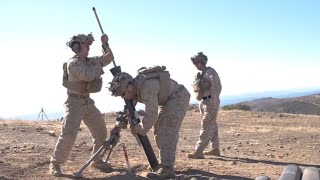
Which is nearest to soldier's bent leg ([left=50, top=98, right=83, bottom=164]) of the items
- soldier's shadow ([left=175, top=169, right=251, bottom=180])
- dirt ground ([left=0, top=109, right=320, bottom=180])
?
dirt ground ([left=0, top=109, right=320, bottom=180])

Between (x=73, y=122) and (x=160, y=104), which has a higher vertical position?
(x=160, y=104)

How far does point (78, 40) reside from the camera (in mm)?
7688

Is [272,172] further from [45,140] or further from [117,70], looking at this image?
[45,140]

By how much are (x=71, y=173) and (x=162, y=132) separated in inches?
61.8

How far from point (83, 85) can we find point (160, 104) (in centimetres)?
120

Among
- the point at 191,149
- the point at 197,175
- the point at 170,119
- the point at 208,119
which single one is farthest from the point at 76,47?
the point at 191,149

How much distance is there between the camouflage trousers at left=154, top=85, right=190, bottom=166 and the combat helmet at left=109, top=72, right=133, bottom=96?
2.74ft

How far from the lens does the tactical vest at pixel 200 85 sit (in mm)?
10016

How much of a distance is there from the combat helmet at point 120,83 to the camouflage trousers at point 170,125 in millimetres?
835

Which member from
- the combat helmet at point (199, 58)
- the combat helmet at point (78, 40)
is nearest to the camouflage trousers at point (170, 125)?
the combat helmet at point (78, 40)

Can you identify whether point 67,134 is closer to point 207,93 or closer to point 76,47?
point 76,47

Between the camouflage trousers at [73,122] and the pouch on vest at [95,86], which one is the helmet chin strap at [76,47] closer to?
the pouch on vest at [95,86]

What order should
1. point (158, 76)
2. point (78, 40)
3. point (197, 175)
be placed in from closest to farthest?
point (158, 76) → point (197, 175) → point (78, 40)

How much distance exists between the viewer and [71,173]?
781cm
